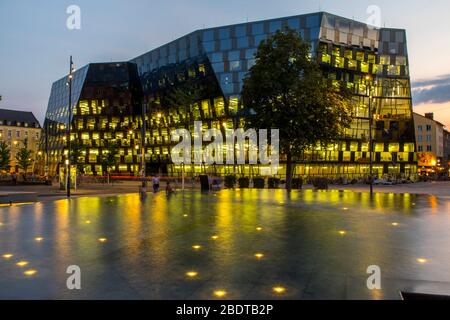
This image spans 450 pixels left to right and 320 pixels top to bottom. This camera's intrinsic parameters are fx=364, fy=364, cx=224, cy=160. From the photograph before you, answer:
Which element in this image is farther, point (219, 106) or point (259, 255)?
point (219, 106)

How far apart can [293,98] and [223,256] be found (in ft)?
82.1

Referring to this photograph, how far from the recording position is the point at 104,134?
89562 millimetres

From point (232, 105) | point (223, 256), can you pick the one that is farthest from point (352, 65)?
point (223, 256)

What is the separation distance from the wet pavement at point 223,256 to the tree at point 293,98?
55.8ft

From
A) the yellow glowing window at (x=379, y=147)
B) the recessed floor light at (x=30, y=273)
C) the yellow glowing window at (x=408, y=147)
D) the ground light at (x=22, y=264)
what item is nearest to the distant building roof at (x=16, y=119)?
the yellow glowing window at (x=379, y=147)

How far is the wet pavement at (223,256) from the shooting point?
6.55 metres

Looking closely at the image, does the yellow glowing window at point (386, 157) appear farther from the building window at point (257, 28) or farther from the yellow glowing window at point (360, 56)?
the building window at point (257, 28)

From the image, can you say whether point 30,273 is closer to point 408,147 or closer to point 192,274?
point 192,274

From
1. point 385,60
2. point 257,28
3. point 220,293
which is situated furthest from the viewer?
point 385,60

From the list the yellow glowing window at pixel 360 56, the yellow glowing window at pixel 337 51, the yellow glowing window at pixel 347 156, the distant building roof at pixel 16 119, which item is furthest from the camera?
the distant building roof at pixel 16 119

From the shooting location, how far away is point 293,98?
32.0 m

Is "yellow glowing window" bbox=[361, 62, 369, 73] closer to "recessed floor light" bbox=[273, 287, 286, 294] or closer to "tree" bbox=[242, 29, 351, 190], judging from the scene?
"tree" bbox=[242, 29, 351, 190]

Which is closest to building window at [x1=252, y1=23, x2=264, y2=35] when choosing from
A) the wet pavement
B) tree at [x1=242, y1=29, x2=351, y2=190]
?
tree at [x1=242, y1=29, x2=351, y2=190]

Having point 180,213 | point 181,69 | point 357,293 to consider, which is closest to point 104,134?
point 181,69
